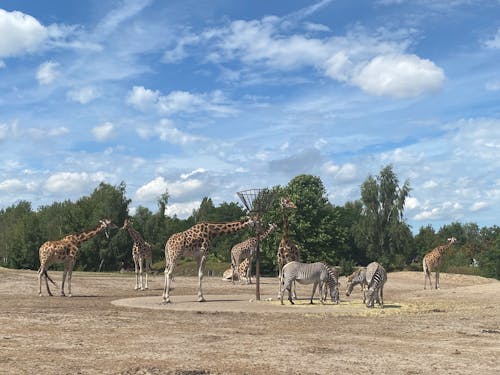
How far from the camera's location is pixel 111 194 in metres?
66.0

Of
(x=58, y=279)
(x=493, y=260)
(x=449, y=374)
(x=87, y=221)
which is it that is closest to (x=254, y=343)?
(x=449, y=374)

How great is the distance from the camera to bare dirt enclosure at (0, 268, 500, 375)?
923 centimetres

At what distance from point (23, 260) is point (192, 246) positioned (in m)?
52.3

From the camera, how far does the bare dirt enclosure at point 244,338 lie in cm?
923

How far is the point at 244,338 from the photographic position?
1223 cm

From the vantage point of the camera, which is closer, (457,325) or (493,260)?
(457,325)

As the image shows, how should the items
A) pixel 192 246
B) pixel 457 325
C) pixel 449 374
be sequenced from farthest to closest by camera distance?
1. pixel 192 246
2. pixel 457 325
3. pixel 449 374

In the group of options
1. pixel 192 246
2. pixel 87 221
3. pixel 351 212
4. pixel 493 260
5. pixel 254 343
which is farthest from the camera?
pixel 351 212

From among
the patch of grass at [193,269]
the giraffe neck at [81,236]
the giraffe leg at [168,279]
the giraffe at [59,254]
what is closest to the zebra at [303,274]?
the giraffe leg at [168,279]

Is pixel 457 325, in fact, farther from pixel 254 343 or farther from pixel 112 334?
pixel 112 334

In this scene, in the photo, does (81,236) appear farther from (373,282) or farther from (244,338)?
(244,338)

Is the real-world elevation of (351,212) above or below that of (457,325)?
above

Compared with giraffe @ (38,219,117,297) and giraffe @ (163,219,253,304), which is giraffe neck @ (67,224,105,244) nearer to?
giraffe @ (38,219,117,297)

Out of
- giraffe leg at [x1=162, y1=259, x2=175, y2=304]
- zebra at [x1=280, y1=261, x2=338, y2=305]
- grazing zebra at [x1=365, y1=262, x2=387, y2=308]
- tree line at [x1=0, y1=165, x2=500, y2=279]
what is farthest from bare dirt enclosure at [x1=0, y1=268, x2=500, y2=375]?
tree line at [x1=0, y1=165, x2=500, y2=279]
